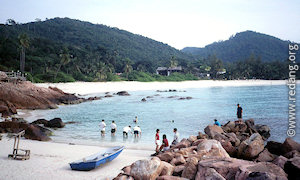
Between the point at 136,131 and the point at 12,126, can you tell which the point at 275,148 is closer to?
the point at 136,131

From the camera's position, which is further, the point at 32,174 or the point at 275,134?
the point at 275,134

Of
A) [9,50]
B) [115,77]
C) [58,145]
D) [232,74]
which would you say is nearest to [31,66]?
[9,50]

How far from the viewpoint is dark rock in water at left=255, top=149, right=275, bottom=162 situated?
1021 cm

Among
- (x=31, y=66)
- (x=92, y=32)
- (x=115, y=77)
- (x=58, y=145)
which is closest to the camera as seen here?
(x=58, y=145)

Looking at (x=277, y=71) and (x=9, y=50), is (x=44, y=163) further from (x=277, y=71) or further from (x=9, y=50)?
(x=277, y=71)

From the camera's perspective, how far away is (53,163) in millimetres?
11438

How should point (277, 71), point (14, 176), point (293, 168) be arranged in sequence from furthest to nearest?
point (277, 71)
point (14, 176)
point (293, 168)

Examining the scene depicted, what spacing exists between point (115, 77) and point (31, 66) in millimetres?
22901

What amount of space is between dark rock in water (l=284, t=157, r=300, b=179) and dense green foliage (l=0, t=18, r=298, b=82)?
53552mm

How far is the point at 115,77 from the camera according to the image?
78000 millimetres

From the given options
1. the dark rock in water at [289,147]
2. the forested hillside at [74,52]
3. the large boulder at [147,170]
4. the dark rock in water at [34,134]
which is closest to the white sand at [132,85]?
the forested hillside at [74,52]

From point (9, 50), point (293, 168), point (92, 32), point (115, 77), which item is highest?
point (92, 32)

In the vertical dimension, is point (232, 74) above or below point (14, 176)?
above

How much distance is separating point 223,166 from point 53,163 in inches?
286
